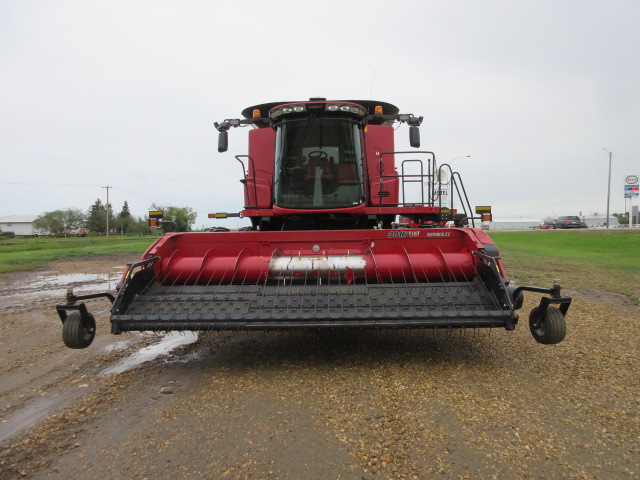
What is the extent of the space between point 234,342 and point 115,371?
1.50m

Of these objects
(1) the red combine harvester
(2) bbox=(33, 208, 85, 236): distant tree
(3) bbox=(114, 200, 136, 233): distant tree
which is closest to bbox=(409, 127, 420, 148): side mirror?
(1) the red combine harvester

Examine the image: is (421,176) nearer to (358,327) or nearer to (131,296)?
(358,327)

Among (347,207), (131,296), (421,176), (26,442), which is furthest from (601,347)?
(26,442)

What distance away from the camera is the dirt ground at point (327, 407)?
2.71 meters

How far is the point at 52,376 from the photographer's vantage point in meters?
4.52

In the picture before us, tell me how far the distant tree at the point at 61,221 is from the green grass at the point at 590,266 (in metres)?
97.4

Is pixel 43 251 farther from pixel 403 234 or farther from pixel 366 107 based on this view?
pixel 403 234

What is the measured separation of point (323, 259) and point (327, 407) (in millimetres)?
1843

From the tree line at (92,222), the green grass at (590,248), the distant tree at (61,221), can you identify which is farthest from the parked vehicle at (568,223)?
the distant tree at (61,221)

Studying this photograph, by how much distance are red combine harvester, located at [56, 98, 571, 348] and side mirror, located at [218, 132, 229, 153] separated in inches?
0.6

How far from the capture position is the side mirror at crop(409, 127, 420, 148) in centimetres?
675

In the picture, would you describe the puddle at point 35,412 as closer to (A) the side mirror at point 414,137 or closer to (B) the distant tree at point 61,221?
(A) the side mirror at point 414,137

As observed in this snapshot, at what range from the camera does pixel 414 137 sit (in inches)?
267

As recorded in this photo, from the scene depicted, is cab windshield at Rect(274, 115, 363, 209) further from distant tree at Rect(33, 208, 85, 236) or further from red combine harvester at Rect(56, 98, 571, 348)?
distant tree at Rect(33, 208, 85, 236)
